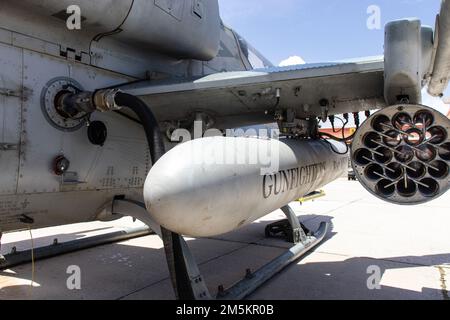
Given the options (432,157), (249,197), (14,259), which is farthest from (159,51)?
(14,259)

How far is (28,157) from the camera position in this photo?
3.11 meters

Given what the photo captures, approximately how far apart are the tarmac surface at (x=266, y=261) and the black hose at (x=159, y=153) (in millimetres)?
767

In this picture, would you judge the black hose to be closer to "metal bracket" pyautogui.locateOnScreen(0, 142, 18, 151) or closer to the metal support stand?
"metal bracket" pyautogui.locateOnScreen(0, 142, 18, 151)

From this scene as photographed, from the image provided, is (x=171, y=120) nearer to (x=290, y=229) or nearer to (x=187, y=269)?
(x=187, y=269)

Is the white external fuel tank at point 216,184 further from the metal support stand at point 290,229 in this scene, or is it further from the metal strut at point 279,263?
the metal support stand at point 290,229

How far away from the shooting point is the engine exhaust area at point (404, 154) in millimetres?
2994

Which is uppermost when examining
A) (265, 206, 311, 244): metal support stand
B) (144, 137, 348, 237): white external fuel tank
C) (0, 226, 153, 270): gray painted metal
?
(144, 137, 348, 237): white external fuel tank

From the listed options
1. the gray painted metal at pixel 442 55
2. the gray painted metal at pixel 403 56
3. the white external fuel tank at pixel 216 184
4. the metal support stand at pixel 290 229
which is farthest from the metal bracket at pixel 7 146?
the metal support stand at pixel 290 229

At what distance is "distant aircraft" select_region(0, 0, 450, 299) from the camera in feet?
8.67

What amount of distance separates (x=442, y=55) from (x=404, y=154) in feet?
3.05

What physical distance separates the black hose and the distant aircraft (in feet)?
0.03

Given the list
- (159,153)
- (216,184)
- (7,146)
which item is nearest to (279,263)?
(159,153)

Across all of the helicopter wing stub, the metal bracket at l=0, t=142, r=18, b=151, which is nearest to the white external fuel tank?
the helicopter wing stub

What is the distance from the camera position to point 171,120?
175 inches
